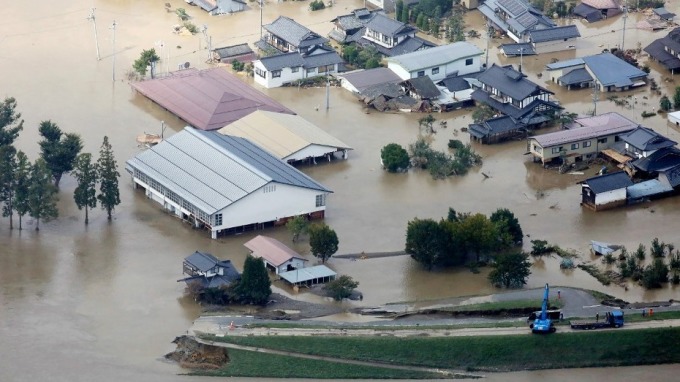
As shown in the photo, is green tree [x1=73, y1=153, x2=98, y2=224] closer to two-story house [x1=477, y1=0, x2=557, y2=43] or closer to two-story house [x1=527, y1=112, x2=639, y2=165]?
two-story house [x1=527, y1=112, x2=639, y2=165]

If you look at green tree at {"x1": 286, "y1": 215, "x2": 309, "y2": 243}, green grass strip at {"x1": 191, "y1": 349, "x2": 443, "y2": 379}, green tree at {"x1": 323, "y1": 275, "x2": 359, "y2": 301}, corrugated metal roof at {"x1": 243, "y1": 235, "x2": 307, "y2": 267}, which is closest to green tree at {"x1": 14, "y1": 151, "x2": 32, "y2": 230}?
corrugated metal roof at {"x1": 243, "y1": 235, "x2": 307, "y2": 267}

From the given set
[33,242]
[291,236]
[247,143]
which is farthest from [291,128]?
[33,242]

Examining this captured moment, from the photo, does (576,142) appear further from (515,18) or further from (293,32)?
(293,32)

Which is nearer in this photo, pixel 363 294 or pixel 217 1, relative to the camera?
pixel 363 294

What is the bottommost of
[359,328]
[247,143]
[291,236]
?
[359,328]

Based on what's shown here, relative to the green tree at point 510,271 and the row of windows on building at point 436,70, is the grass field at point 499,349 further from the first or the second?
the row of windows on building at point 436,70

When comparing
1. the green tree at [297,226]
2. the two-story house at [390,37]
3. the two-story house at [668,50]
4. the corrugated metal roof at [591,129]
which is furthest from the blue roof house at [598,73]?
the green tree at [297,226]

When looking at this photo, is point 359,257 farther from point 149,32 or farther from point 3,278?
point 149,32
